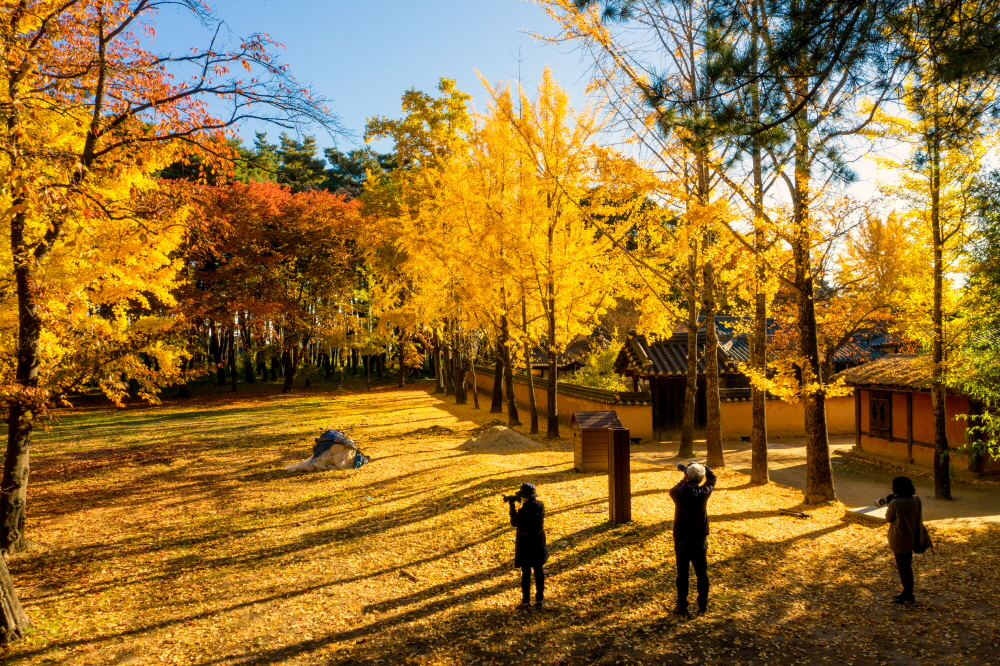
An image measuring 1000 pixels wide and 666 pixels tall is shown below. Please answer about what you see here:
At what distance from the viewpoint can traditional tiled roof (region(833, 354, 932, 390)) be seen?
15375mm

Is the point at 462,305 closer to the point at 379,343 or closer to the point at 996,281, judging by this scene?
the point at 996,281

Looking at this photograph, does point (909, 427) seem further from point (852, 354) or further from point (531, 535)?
point (531, 535)

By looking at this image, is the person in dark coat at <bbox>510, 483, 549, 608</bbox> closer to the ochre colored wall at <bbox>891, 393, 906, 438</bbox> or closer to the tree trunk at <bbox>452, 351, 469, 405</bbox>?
the ochre colored wall at <bbox>891, 393, 906, 438</bbox>

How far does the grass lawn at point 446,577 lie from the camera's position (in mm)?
5328

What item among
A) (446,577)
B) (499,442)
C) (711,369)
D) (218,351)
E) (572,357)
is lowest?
(446,577)

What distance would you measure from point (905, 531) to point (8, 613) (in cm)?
902

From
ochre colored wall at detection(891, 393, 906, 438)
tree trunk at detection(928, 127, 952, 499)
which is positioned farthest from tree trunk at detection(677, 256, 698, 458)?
ochre colored wall at detection(891, 393, 906, 438)

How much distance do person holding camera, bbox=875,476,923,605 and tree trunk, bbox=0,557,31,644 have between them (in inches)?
349

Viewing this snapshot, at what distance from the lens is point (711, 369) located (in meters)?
13.2

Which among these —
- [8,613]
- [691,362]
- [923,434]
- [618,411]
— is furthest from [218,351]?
[923,434]

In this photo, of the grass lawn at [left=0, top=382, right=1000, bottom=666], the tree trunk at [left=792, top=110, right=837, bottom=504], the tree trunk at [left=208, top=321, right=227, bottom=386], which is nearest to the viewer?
the grass lawn at [left=0, top=382, right=1000, bottom=666]

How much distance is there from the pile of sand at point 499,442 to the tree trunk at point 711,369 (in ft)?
15.1

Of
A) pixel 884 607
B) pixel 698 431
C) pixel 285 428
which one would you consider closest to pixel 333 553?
pixel 884 607

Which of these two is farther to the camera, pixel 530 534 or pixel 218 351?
pixel 218 351
